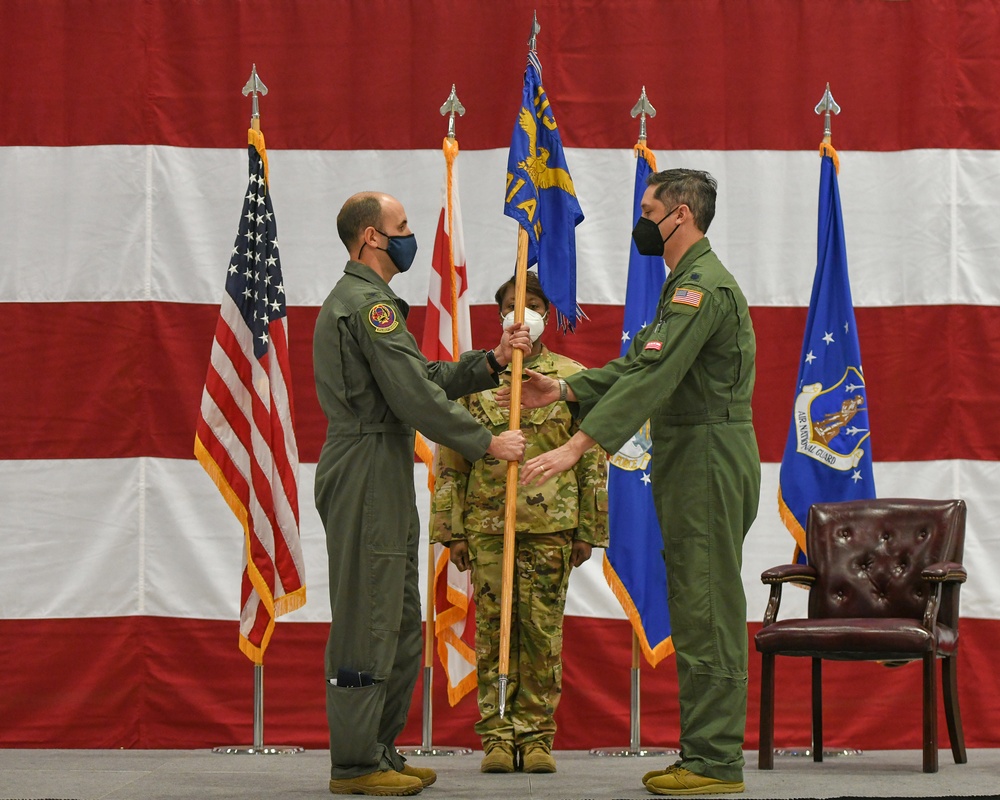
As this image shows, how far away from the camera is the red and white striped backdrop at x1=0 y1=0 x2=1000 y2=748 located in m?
5.00

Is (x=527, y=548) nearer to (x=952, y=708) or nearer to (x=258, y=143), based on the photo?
(x=952, y=708)

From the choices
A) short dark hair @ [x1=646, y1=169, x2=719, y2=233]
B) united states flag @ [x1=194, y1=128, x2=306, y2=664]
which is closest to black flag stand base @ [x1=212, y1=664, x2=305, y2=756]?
united states flag @ [x1=194, y1=128, x2=306, y2=664]

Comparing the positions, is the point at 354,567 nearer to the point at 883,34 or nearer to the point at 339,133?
the point at 339,133

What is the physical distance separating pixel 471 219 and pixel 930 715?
2478 millimetres

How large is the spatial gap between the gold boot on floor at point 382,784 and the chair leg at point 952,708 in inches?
72.4

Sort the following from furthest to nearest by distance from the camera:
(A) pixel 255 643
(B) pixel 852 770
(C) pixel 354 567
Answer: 1. (A) pixel 255 643
2. (B) pixel 852 770
3. (C) pixel 354 567

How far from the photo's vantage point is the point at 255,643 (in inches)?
177

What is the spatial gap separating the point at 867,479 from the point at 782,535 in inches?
19.3

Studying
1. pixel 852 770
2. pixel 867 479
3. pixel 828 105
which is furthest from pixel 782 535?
pixel 828 105

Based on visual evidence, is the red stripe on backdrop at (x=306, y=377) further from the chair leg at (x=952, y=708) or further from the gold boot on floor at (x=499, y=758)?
the gold boot on floor at (x=499, y=758)

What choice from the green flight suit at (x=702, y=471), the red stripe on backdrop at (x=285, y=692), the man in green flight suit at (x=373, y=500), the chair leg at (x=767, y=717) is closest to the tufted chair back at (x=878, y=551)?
the chair leg at (x=767, y=717)

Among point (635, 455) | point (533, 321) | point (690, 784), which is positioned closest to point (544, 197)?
point (533, 321)

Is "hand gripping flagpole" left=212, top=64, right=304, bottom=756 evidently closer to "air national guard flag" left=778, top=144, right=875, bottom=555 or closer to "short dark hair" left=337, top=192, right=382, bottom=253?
"short dark hair" left=337, top=192, right=382, bottom=253

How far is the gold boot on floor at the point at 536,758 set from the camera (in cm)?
409
